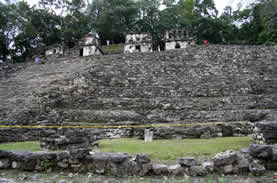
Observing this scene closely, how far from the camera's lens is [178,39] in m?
25.4

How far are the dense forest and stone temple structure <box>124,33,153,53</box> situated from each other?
1836mm

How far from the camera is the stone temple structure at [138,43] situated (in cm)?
2556

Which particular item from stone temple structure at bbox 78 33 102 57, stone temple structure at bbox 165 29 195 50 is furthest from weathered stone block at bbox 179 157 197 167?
stone temple structure at bbox 78 33 102 57

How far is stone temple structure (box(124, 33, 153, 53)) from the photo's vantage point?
25.6 meters

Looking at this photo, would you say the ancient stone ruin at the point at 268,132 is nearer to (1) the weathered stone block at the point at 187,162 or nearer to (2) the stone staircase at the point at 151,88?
(2) the stone staircase at the point at 151,88

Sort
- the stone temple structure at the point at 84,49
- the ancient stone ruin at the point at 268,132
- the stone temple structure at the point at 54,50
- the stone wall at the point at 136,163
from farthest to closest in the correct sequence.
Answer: the stone temple structure at the point at 54,50 < the stone temple structure at the point at 84,49 < the ancient stone ruin at the point at 268,132 < the stone wall at the point at 136,163

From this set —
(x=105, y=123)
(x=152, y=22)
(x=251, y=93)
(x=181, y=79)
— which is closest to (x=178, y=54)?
(x=181, y=79)

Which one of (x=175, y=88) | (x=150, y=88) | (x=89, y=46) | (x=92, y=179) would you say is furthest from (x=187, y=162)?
(x=89, y=46)

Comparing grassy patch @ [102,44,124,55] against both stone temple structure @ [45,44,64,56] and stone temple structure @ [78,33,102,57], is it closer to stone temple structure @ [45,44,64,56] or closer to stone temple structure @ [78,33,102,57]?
stone temple structure @ [78,33,102,57]

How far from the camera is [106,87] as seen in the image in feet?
44.0

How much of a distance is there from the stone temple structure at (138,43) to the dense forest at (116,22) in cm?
184

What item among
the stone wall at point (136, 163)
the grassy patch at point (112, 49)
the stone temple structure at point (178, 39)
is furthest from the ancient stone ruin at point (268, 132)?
the grassy patch at point (112, 49)

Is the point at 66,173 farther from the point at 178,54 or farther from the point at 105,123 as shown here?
the point at 178,54

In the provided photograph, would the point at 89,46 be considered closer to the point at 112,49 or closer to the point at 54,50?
the point at 112,49
